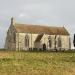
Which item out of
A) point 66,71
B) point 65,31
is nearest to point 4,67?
point 66,71

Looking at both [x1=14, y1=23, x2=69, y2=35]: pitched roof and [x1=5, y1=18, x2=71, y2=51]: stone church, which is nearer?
[x1=5, y1=18, x2=71, y2=51]: stone church

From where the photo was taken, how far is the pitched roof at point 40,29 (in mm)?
112069

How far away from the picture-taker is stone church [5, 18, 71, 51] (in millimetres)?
111062

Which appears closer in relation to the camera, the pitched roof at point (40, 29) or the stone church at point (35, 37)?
the stone church at point (35, 37)

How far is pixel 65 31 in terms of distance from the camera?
11956 cm

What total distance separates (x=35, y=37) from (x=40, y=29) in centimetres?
401

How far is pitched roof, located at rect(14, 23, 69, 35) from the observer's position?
368 feet

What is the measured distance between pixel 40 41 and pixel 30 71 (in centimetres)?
8573

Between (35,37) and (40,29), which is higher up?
(40,29)

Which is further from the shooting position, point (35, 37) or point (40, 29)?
point (40, 29)

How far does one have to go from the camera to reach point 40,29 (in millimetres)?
116375

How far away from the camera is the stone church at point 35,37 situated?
364ft

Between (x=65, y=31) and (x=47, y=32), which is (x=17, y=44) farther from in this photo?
(x=65, y=31)

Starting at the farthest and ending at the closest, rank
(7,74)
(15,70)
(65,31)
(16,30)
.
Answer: (65,31), (16,30), (15,70), (7,74)
